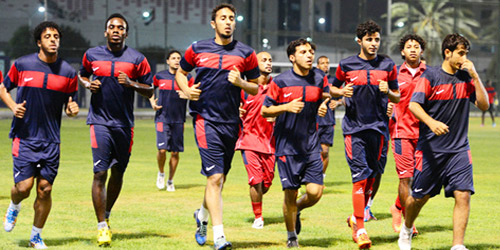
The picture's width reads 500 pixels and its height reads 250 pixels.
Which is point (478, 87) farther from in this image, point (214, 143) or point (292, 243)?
point (214, 143)

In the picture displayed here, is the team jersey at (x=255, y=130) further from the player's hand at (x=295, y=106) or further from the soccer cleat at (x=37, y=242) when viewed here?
the soccer cleat at (x=37, y=242)

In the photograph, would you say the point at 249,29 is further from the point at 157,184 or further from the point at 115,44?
the point at 115,44

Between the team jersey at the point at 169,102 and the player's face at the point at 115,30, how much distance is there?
5.81 metres

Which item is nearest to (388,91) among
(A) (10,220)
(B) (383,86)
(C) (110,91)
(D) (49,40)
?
(B) (383,86)

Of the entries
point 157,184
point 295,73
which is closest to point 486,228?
point 295,73

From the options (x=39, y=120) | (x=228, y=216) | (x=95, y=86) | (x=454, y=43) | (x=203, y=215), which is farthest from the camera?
(x=228, y=216)

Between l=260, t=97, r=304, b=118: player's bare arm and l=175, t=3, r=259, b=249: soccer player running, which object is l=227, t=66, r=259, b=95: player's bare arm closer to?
l=175, t=3, r=259, b=249: soccer player running

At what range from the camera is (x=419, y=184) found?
804cm

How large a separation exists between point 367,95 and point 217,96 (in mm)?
1900

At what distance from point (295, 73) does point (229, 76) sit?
945 mm

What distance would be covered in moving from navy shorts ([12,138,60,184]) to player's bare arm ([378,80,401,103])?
12.0 feet

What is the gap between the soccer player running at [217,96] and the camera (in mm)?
8328

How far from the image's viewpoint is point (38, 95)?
8.45 m

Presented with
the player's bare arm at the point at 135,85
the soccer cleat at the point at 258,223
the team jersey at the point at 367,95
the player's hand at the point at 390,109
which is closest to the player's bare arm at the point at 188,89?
the player's bare arm at the point at 135,85
